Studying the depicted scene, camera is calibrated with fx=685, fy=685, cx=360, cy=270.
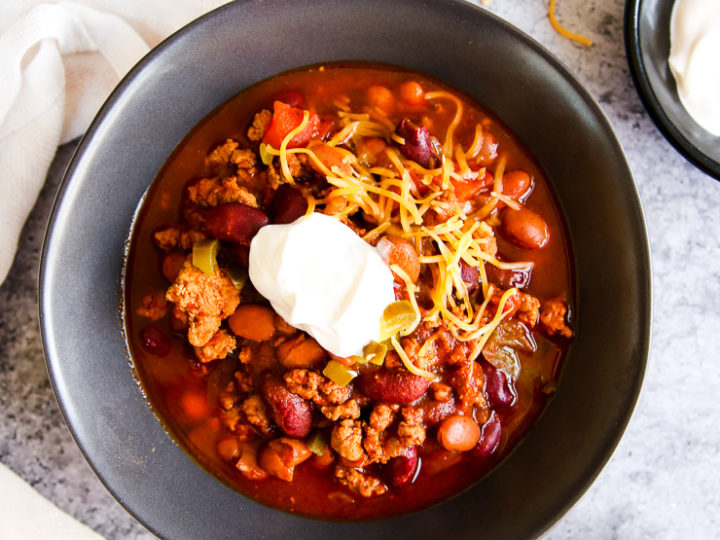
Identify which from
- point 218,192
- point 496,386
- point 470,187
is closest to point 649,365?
point 496,386

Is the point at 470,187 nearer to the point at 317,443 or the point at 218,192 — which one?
the point at 218,192

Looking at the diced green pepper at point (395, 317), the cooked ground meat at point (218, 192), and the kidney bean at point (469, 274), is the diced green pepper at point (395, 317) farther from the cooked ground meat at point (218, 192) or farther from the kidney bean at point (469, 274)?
the cooked ground meat at point (218, 192)

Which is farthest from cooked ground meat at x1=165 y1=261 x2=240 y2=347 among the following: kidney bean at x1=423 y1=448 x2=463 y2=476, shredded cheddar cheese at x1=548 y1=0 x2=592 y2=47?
shredded cheddar cheese at x1=548 y1=0 x2=592 y2=47

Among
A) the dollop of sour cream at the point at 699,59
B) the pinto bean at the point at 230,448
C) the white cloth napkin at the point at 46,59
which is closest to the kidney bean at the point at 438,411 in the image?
the pinto bean at the point at 230,448

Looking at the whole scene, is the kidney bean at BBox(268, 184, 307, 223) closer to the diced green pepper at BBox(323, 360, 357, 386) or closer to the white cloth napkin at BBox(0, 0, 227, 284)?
the diced green pepper at BBox(323, 360, 357, 386)

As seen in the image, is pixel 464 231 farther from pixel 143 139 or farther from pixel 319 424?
pixel 143 139
